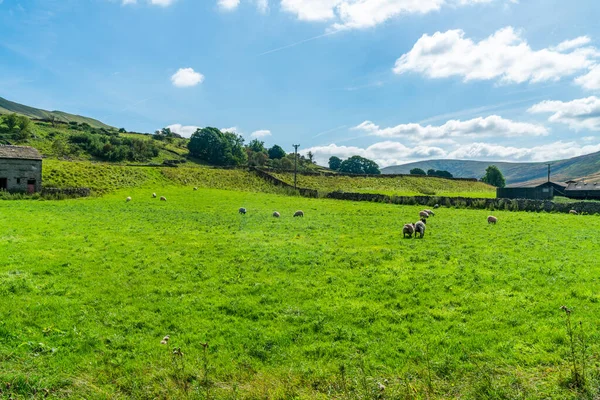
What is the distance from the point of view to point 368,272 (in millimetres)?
12773

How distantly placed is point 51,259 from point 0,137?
8815cm

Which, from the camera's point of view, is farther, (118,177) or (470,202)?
(118,177)

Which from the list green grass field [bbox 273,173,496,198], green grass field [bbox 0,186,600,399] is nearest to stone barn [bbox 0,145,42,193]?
green grass field [bbox 0,186,600,399]

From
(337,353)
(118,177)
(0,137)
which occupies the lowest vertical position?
(337,353)

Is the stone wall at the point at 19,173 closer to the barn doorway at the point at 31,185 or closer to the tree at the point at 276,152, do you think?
the barn doorway at the point at 31,185

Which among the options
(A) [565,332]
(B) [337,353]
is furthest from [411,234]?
(B) [337,353]

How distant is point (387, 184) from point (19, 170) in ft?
225

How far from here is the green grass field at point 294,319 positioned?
21.6ft

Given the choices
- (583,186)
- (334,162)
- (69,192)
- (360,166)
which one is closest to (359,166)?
(360,166)

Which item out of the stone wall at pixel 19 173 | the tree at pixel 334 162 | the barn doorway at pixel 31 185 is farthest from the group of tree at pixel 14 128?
the tree at pixel 334 162

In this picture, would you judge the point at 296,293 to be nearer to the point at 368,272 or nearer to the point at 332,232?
the point at 368,272

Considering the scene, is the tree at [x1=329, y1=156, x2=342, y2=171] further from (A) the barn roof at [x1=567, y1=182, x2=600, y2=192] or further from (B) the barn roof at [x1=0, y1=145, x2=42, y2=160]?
(B) the barn roof at [x1=0, y1=145, x2=42, y2=160]

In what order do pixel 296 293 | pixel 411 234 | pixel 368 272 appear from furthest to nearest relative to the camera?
pixel 411 234, pixel 368 272, pixel 296 293

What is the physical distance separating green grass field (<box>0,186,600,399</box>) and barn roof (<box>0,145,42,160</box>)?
121 feet
